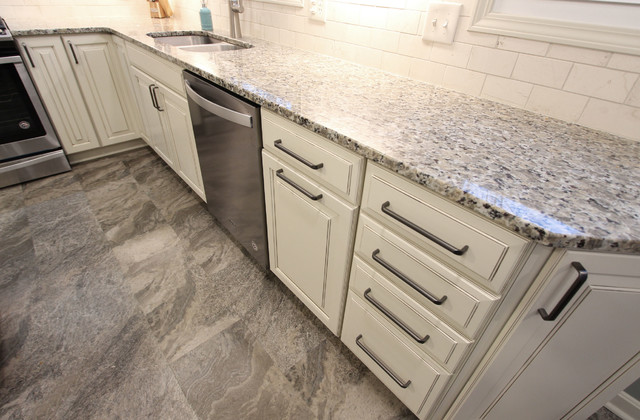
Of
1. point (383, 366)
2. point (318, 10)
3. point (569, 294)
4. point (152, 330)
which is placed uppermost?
point (318, 10)

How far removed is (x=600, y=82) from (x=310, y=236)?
969mm

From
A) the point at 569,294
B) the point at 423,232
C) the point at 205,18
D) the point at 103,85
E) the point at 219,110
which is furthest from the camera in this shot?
the point at 103,85

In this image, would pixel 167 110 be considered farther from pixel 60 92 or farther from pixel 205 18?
pixel 60 92

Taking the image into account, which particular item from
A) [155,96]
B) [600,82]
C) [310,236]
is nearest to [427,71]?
[600,82]

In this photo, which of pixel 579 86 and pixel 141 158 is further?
pixel 141 158

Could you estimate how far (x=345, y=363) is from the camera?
4.14 feet

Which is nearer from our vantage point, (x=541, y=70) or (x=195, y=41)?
(x=541, y=70)

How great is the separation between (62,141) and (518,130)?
2696 millimetres

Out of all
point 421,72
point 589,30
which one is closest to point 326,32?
point 421,72

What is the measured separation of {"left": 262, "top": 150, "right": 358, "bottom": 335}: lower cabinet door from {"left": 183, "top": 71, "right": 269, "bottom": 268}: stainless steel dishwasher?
7 centimetres

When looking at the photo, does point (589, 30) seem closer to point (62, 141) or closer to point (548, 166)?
point (548, 166)

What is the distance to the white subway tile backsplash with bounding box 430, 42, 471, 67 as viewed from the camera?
3.70 ft

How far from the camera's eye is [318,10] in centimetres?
153

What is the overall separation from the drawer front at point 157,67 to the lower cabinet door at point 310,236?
742 millimetres
